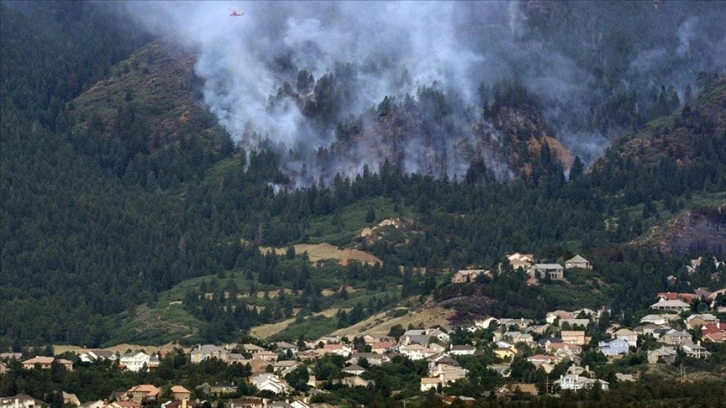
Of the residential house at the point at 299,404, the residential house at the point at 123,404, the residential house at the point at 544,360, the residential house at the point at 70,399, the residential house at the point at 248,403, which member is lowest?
the residential house at the point at 299,404

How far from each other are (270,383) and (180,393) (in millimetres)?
7806

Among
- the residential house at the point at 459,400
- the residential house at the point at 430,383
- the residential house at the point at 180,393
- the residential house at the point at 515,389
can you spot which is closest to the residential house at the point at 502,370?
the residential house at the point at 515,389

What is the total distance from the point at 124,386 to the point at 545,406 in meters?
31.3

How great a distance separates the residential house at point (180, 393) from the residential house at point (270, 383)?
5982mm

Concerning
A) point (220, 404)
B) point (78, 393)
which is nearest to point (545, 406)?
point (220, 404)

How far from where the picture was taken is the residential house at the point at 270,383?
189125mm

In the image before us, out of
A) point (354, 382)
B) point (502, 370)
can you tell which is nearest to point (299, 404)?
point (354, 382)

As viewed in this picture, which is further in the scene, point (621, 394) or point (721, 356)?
point (721, 356)

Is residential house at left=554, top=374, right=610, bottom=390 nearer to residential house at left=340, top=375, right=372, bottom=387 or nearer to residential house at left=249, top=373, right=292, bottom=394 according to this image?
residential house at left=340, top=375, right=372, bottom=387

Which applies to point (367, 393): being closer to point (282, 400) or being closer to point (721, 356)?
point (282, 400)

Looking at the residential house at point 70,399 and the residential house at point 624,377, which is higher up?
the residential house at point 70,399

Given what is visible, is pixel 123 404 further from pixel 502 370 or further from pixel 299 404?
pixel 502 370

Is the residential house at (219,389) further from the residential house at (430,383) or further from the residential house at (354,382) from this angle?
the residential house at (430,383)

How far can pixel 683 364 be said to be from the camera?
646 ft
